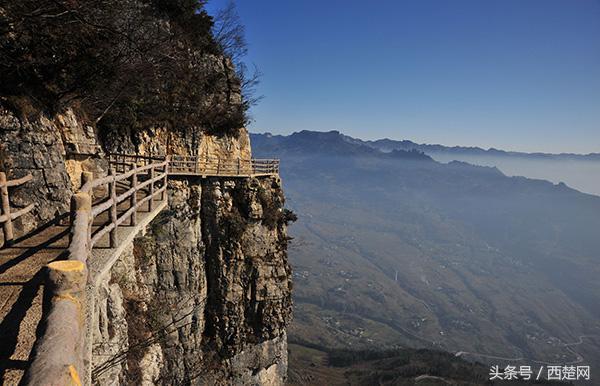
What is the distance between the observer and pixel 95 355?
8.73 meters

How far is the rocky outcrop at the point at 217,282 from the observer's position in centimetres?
2127

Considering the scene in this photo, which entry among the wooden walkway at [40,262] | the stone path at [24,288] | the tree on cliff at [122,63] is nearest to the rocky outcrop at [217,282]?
the tree on cliff at [122,63]

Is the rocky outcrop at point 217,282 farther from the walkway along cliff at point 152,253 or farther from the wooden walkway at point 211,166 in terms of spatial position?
the wooden walkway at point 211,166

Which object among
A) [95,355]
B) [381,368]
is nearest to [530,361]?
[381,368]

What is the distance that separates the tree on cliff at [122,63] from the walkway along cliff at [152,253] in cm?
130

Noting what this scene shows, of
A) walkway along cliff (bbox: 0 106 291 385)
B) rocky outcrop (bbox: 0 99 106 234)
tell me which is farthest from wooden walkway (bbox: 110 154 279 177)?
rocky outcrop (bbox: 0 99 106 234)

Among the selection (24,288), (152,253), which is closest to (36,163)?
(24,288)

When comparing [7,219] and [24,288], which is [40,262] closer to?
[24,288]

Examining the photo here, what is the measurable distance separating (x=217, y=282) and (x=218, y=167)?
27.3 ft

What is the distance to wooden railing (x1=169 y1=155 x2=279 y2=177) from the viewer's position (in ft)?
75.8

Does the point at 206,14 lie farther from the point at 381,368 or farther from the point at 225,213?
the point at 381,368

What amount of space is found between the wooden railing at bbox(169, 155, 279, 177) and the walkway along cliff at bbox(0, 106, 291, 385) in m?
0.15

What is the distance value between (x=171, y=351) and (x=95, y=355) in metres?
14.4

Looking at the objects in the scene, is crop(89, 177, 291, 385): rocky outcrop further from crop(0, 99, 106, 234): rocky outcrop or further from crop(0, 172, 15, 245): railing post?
crop(0, 172, 15, 245): railing post
